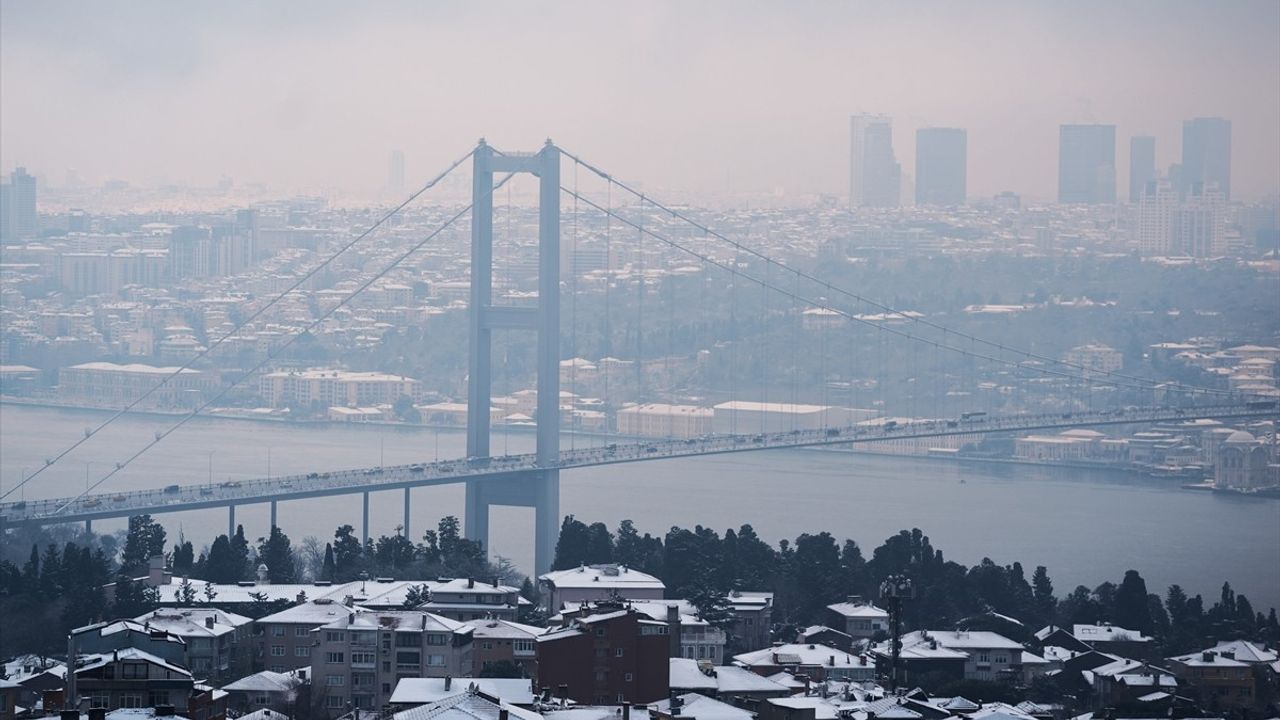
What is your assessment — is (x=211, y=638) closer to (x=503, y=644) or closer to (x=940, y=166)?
(x=503, y=644)

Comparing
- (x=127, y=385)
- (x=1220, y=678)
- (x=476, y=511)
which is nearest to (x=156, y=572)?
(x=1220, y=678)

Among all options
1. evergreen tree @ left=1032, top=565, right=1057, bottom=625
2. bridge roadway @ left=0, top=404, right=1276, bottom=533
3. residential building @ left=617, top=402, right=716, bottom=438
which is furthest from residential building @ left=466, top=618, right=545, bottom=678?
residential building @ left=617, top=402, right=716, bottom=438

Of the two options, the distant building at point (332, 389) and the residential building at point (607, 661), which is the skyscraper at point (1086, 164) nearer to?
the distant building at point (332, 389)

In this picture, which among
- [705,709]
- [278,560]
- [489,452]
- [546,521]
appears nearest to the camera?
[705,709]

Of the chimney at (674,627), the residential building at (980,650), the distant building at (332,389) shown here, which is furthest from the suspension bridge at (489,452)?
the distant building at (332,389)

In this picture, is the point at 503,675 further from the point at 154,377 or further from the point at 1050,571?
the point at 154,377

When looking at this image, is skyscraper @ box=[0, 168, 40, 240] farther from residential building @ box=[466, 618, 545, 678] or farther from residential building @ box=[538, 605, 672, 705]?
residential building @ box=[538, 605, 672, 705]
